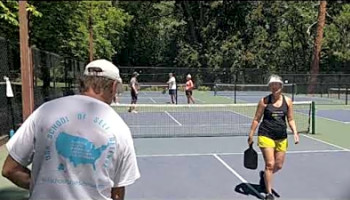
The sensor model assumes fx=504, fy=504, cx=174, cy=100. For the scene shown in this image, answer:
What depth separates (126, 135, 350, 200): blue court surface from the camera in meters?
6.43

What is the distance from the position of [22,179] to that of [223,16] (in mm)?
43453

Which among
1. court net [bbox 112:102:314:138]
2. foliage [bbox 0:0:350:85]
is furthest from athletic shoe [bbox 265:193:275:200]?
foliage [bbox 0:0:350:85]

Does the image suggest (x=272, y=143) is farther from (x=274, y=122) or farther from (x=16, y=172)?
(x=16, y=172)

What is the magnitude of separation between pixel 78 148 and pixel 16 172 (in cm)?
36

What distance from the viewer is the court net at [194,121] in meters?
13.1

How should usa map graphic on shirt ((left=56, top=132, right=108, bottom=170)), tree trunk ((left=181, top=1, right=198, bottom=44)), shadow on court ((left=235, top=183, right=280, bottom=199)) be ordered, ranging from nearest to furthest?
usa map graphic on shirt ((left=56, top=132, right=108, bottom=170))
shadow on court ((left=235, top=183, right=280, bottom=199))
tree trunk ((left=181, top=1, right=198, bottom=44))

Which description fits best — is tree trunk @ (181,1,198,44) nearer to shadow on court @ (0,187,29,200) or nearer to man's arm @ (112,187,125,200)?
shadow on court @ (0,187,29,200)

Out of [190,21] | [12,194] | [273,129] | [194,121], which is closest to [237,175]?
[273,129]

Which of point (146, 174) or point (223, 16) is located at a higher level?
point (223, 16)

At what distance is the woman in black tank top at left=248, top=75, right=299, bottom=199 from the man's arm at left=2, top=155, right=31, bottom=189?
406 centimetres

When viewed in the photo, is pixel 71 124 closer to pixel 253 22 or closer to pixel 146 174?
pixel 146 174

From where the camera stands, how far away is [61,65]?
16.8m

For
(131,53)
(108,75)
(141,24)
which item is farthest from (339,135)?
(131,53)

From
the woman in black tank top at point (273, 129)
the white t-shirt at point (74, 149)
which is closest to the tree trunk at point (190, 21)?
the woman in black tank top at point (273, 129)
